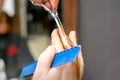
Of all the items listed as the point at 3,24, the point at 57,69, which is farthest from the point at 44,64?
the point at 3,24

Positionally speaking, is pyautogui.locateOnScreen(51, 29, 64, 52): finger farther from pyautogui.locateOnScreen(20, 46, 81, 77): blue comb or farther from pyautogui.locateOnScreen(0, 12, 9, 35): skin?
pyautogui.locateOnScreen(0, 12, 9, 35): skin

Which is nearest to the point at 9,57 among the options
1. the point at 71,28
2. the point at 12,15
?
the point at 12,15

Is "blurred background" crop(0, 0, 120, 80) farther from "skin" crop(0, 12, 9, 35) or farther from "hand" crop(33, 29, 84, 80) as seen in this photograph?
"skin" crop(0, 12, 9, 35)

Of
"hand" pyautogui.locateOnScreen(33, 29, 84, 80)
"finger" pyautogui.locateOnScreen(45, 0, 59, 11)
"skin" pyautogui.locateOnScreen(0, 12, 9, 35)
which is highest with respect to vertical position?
"finger" pyautogui.locateOnScreen(45, 0, 59, 11)

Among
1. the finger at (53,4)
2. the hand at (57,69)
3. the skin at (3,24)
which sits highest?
the finger at (53,4)

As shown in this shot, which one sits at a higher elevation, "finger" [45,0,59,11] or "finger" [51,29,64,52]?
"finger" [45,0,59,11]

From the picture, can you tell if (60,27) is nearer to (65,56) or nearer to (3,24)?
(65,56)

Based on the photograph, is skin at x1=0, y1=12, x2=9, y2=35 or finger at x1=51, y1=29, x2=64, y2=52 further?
skin at x1=0, y1=12, x2=9, y2=35

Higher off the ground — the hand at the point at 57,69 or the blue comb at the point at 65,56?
the blue comb at the point at 65,56

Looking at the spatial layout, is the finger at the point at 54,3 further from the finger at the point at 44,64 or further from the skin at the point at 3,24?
the skin at the point at 3,24

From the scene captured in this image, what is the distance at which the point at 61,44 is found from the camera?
0.41 meters

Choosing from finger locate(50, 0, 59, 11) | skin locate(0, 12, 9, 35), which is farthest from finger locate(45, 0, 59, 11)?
skin locate(0, 12, 9, 35)

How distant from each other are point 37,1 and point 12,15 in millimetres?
573

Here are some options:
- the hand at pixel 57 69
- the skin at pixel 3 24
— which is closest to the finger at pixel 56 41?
the hand at pixel 57 69
